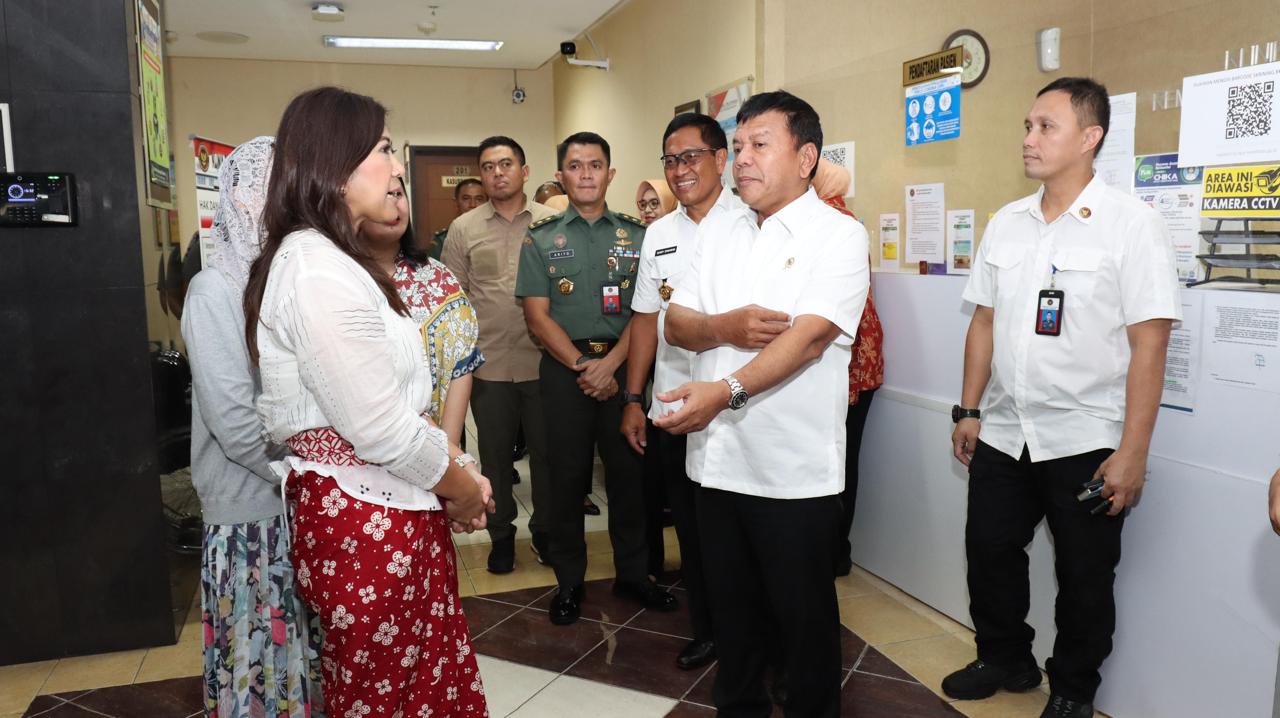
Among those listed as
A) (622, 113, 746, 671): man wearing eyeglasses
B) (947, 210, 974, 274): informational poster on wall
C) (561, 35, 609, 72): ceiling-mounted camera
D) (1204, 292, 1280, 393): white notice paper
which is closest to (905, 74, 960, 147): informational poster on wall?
(947, 210, 974, 274): informational poster on wall

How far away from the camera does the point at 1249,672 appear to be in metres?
2.03

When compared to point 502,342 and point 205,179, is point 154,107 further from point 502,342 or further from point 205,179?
point 502,342

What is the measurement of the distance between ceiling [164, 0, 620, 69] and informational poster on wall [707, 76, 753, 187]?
1906 mm

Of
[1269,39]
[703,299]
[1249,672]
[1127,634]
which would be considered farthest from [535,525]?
[1269,39]

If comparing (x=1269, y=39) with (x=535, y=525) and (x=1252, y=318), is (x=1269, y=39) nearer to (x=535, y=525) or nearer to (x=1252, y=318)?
(x=1252, y=318)

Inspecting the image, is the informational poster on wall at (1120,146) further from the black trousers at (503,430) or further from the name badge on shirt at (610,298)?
the black trousers at (503,430)

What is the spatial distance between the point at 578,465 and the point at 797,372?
52.0 inches

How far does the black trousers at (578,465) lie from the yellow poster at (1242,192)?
1840mm

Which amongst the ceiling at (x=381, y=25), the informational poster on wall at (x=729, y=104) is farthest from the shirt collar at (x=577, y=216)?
the ceiling at (x=381, y=25)

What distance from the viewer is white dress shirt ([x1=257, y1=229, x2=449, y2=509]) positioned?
4.19 ft

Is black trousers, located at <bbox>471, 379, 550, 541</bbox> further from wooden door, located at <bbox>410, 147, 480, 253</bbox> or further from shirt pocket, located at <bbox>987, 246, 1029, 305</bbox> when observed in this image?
wooden door, located at <bbox>410, 147, 480, 253</bbox>

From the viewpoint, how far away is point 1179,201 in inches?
84.9

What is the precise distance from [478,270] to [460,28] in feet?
13.2

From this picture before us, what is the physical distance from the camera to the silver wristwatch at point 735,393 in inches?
72.6
